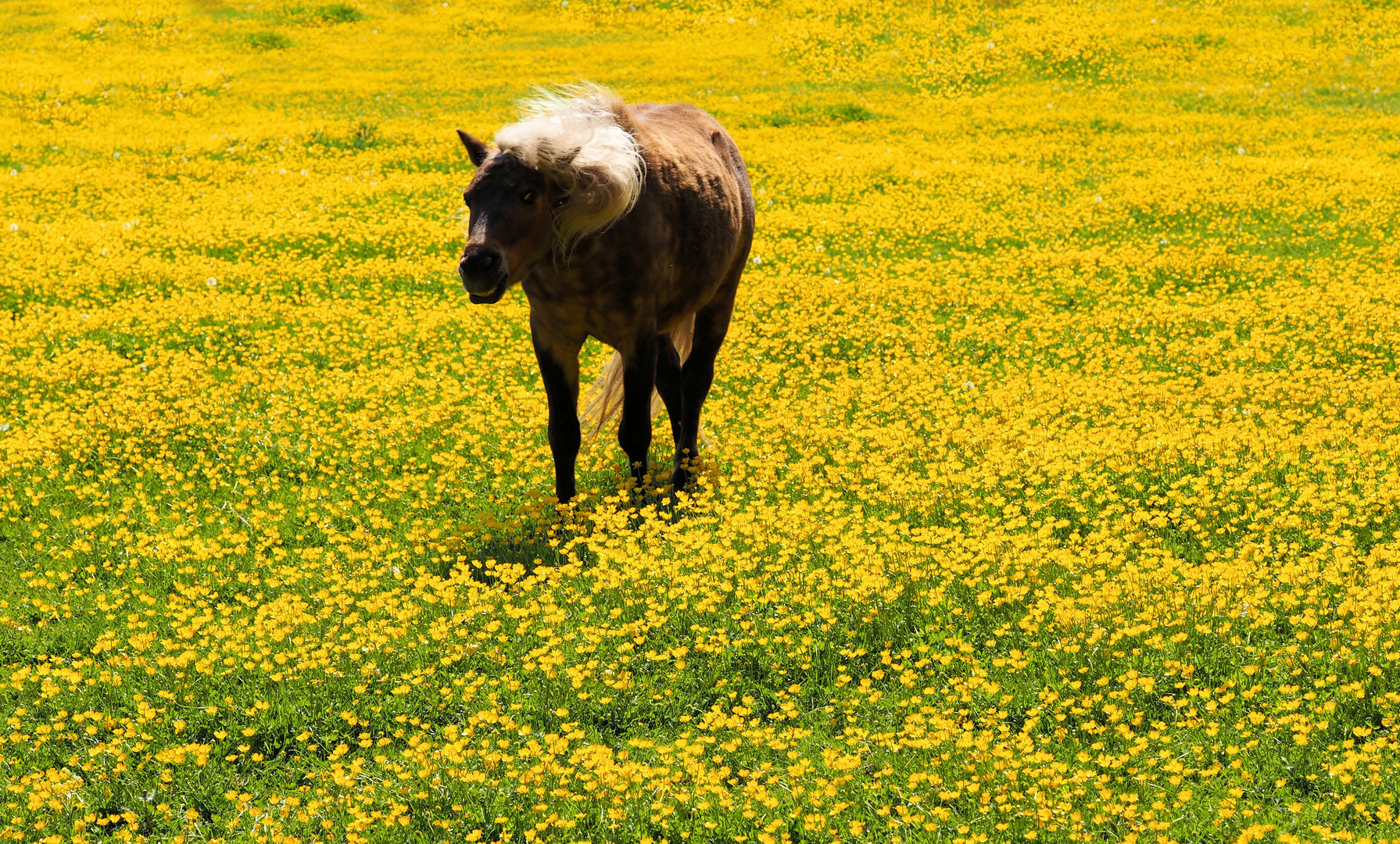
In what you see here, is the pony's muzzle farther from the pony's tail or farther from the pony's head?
the pony's tail

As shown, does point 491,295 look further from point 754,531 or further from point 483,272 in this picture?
point 754,531

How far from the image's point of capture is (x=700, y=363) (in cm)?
1020

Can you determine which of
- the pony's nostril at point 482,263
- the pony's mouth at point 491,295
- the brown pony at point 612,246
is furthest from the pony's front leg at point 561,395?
the pony's nostril at point 482,263

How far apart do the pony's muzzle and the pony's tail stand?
2.40 m

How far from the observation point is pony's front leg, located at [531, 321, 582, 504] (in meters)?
8.66

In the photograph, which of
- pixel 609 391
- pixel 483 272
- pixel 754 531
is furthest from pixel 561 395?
pixel 754 531

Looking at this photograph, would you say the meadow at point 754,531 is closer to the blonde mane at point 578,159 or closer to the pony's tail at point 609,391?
the pony's tail at point 609,391

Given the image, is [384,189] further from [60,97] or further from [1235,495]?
[1235,495]

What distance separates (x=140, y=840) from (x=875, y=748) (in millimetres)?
3507

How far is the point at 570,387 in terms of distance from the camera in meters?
8.91

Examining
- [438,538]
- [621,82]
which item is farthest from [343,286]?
[621,82]

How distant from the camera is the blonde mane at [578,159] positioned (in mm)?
7656

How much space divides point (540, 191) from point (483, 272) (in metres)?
0.77

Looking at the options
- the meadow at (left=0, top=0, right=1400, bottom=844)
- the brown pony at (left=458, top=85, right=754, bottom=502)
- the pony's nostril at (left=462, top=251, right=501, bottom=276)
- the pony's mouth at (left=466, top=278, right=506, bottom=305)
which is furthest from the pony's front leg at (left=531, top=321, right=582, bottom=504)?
the pony's nostril at (left=462, top=251, right=501, bottom=276)
